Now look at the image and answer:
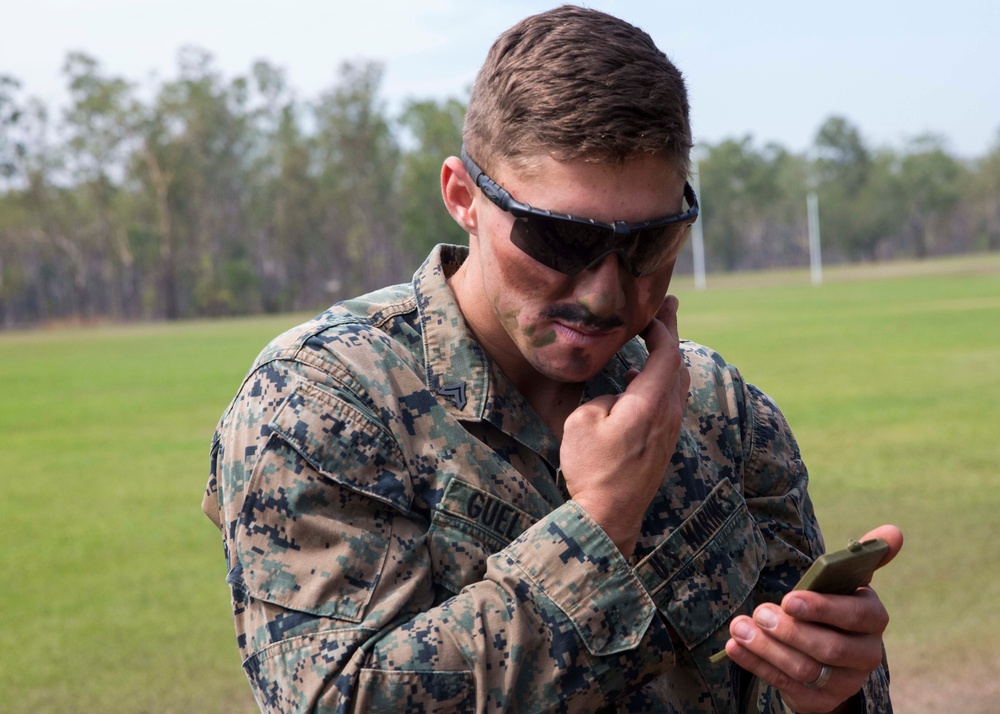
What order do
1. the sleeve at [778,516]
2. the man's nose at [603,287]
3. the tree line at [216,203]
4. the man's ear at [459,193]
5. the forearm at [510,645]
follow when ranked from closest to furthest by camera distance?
the forearm at [510,645] → the man's nose at [603,287] → the man's ear at [459,193] → the sleeve at [778,516] → the tree line at [216,203]

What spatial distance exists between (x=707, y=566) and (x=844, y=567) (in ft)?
1.21

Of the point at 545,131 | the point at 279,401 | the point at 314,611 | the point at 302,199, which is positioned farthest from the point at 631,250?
the point at 302,199

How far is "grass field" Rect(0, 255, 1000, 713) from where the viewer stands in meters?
6.57

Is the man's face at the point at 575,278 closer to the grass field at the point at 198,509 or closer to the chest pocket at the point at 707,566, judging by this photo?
the chest pocket at the point at 707,566

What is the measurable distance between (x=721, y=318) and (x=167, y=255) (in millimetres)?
56993

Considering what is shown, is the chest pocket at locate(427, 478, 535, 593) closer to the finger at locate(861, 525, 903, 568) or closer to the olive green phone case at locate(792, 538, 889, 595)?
the olive green phone case at locate(792, 538, 889, 595)

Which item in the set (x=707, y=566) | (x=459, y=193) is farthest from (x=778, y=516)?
(x=459, y=193)

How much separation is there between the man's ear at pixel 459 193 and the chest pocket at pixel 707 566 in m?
0.68

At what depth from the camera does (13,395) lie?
25.5 m

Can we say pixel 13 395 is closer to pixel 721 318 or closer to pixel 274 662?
pixel 721 318

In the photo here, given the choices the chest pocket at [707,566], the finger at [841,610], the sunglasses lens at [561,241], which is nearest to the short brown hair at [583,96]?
the sunglasses lens at [561,241]

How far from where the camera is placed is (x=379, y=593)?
1.78m

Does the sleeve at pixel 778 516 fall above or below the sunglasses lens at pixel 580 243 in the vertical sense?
below

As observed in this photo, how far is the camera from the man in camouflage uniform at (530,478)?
1.78 m
